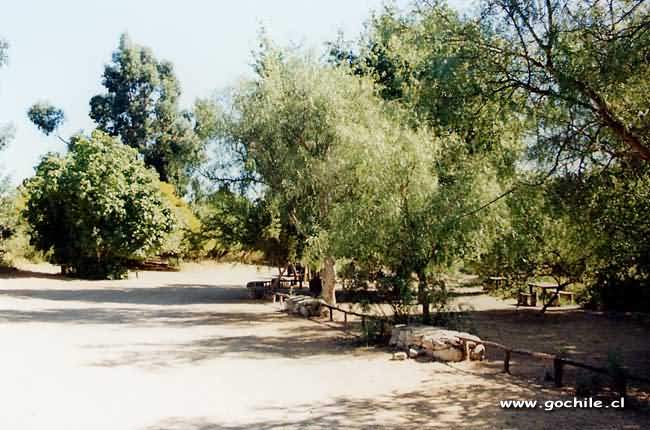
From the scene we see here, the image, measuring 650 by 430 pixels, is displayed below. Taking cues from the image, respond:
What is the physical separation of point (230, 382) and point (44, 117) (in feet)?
139

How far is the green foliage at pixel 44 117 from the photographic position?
4534 cm

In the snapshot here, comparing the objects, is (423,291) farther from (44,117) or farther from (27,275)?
(44,117)

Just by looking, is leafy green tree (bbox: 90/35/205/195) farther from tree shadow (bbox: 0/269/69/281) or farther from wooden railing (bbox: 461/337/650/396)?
wooden railing (bbox: 461/337/650/396)

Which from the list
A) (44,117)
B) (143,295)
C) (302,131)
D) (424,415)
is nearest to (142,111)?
(44,117)

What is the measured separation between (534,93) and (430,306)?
19.8ft

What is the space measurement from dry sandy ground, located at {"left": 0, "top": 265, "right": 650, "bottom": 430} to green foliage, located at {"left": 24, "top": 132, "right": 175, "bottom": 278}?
15463 mm

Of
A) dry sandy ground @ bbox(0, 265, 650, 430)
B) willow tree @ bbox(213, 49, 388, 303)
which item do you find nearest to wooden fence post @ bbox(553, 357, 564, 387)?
dry sandy ground @ bbox(0, 265, 650, 430)

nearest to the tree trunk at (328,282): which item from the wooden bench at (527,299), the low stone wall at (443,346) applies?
the wooden bench at (527,299)

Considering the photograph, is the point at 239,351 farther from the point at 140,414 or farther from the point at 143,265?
the point at 143,265

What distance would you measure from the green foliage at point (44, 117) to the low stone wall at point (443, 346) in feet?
136

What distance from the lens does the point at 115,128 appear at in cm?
4622

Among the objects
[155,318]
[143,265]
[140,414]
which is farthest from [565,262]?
[143,265]

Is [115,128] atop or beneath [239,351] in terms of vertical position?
atop

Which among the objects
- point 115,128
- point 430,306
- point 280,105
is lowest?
→ point 430,306
